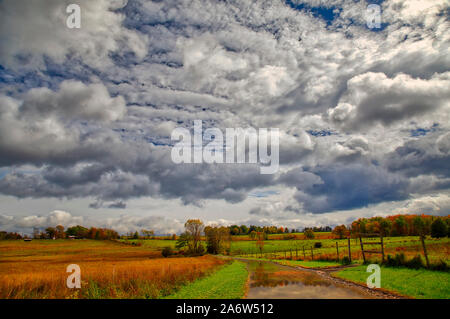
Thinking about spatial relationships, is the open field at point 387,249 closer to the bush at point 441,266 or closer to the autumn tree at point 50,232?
the bush at point 441,266

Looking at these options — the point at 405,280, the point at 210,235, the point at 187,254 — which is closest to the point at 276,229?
the point at 210,235

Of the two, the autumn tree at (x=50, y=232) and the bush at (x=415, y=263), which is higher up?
the bush at (x=415, y=263)

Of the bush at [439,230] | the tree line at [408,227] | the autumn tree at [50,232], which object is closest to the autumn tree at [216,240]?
the tree line at [408,227]

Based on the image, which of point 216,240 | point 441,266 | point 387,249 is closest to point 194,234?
point 216,240

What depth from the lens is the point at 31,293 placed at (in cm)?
1361

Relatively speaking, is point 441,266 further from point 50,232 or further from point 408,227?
point 50,232

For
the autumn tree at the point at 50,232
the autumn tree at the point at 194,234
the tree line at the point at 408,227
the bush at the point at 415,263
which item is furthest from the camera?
the autumn tree at the point at 50,232

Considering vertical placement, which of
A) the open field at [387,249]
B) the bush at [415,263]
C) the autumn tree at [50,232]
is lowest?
the autumn tree at [50,232]

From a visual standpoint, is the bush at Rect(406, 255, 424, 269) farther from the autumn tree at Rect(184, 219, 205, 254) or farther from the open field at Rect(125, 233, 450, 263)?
the autumn tree at Rect(184, 219, 205, 254)

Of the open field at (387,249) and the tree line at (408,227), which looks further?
the tree line at (408,227)

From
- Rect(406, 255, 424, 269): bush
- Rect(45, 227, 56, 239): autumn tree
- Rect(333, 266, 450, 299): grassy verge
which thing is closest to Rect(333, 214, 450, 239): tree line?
Rect(406, 255, 424, 269): bush

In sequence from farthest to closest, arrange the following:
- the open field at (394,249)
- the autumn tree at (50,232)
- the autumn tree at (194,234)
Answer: the autumn tree at (50,232) < the autumn tree at (194,234) < the open field at (394,249)
